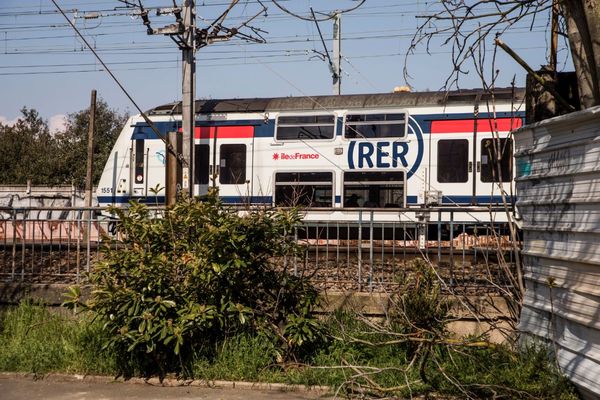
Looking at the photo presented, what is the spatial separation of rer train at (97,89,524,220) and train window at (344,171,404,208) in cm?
2

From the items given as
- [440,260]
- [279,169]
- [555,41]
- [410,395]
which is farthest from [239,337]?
[279,169]

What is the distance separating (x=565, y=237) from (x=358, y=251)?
128 inches

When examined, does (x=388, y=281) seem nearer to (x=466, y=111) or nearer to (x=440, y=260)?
(x=440, y=260)

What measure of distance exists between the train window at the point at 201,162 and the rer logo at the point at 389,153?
362cm

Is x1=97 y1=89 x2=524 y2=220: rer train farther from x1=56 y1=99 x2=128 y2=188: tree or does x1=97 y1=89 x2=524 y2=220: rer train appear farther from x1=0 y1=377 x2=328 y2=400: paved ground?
x1=56 y1=99 x2=128 y2=188: tree

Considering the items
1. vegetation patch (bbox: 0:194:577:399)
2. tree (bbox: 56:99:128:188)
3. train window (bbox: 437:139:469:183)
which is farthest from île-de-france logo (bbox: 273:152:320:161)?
tree (bbox: 56:99:128:188)

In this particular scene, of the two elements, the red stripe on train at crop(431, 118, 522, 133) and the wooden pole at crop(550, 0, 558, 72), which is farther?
the red stripe on train at crop(431, 118, 522, 133)

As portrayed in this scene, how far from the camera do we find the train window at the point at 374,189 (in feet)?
47.9

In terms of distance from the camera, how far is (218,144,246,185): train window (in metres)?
15.6

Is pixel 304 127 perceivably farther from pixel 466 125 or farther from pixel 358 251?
pixel 358 251

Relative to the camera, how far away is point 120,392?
6598 millimetres

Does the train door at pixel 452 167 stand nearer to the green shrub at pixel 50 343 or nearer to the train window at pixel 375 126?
the train window at pixel 375 126

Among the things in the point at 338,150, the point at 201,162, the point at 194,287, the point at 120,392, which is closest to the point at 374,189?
the point at 338,150

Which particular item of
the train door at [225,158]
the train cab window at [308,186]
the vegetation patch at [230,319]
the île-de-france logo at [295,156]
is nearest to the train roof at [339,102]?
the train door at [225,158]
